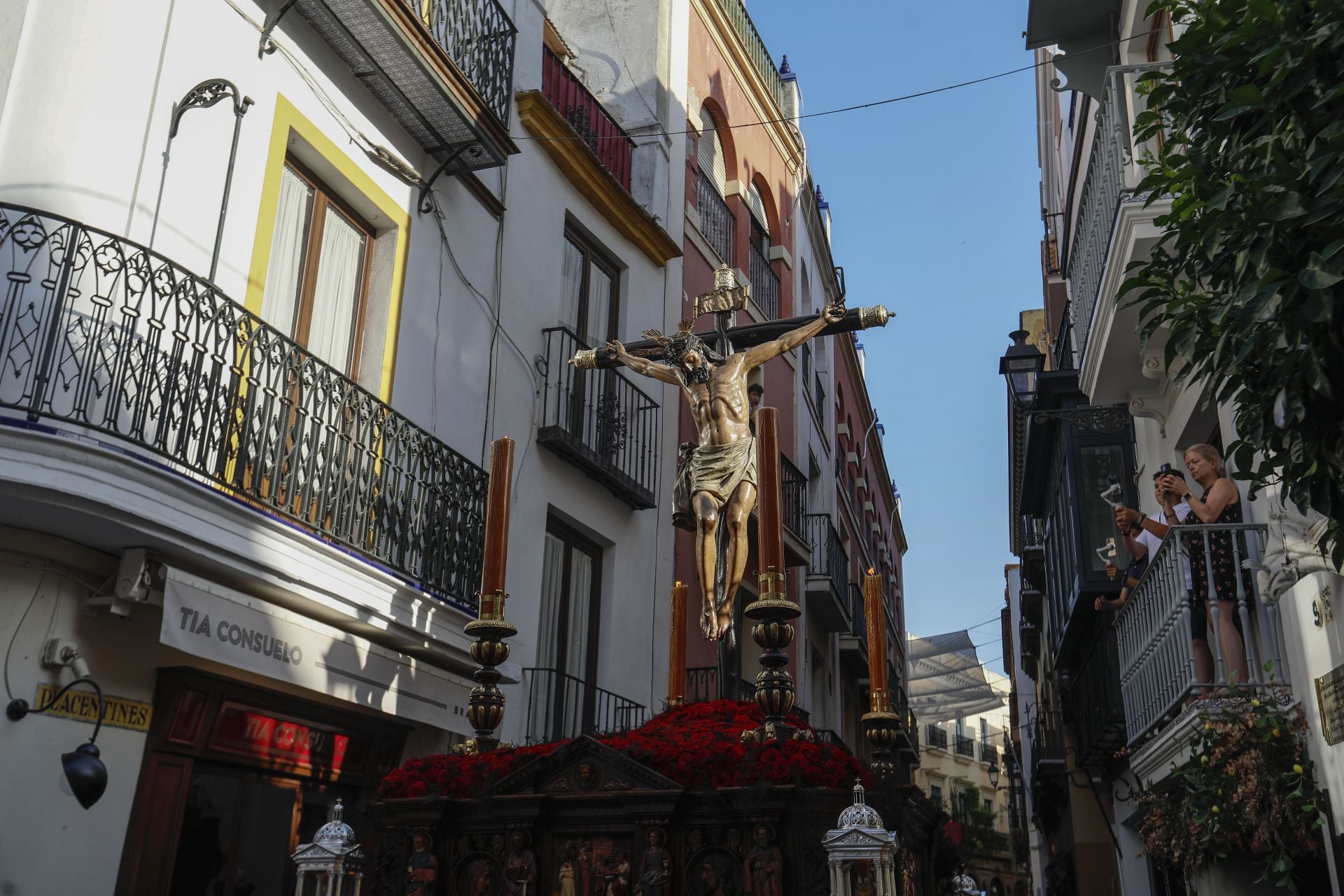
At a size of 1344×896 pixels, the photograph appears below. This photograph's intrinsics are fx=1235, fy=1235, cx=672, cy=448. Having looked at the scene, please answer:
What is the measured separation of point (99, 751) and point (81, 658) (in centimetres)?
52

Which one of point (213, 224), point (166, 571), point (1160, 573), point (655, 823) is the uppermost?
point (213, 224)

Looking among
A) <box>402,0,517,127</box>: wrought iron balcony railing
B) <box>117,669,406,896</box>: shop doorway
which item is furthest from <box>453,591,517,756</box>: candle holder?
<box>402,0,517,127</box>: wrought iron balcony railing

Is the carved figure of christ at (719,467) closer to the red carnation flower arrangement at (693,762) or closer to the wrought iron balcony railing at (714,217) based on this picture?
the red carnation flower arrangement at (693,762)

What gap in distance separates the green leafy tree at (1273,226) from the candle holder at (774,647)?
1793 mm

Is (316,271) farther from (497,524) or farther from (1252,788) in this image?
(1252,788)

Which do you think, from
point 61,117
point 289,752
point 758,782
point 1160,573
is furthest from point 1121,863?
point 61,117

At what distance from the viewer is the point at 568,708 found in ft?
36.4

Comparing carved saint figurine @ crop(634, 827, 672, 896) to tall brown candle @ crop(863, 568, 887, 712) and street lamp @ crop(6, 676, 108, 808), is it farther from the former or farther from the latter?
street lamp @ crop(6, 676, 108, 808)

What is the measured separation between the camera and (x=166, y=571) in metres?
6.73

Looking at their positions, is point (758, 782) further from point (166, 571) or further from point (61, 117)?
point (61, 117)

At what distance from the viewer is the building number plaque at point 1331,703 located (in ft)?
19.5

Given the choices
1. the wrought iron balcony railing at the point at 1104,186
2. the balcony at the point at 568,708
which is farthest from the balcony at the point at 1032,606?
the balcony at the point at 568,708

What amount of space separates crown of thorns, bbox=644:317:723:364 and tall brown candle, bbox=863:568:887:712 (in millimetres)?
1697

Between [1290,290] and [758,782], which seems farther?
[758,782]
